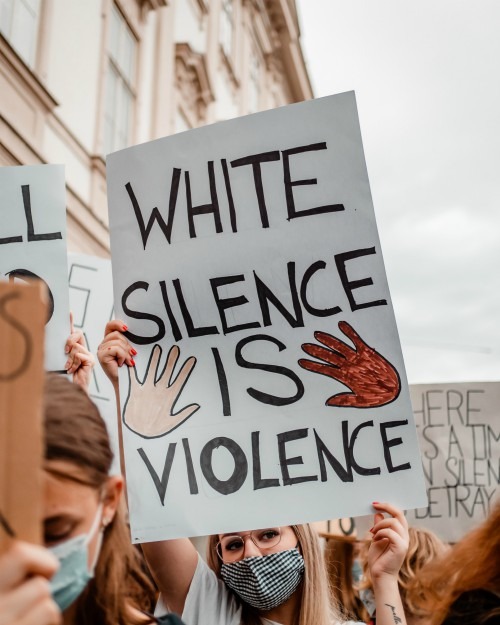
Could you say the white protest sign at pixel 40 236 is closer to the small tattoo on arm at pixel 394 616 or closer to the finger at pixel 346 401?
the finger at pixel 346 401

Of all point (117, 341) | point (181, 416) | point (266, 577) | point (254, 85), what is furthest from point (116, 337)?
point (254, 85)

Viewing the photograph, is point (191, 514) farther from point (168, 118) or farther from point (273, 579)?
point (168, 118)

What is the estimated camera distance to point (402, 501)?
189cm

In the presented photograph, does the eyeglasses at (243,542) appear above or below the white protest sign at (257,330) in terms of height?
below

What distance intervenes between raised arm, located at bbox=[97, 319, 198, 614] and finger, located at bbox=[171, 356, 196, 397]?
134 mm

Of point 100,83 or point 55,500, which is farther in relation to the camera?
point 100,83

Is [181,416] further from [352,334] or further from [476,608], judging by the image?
[476,608]

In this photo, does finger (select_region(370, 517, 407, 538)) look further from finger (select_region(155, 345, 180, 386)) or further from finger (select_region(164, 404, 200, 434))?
finger (select_region(155, 345, 180, 386))

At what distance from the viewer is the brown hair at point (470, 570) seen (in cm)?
153

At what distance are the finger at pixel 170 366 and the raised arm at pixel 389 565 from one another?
667mm

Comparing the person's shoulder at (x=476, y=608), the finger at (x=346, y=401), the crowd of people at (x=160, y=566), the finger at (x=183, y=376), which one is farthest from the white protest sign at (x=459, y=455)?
the person's shoulder at (x=476, y=608)

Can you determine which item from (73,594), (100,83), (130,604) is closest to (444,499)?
(130,604)

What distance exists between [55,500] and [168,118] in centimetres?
936

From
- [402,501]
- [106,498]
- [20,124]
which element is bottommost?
[402,501]
